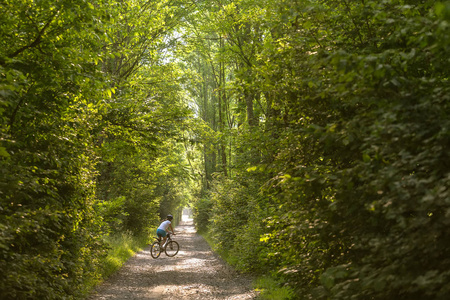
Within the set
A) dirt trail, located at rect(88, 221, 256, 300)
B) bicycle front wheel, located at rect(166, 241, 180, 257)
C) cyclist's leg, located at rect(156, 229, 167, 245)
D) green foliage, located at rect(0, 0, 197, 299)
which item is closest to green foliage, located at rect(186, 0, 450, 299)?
green foliage, located at rect(0, 0, 197, 299)

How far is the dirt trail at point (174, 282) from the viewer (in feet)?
33.6

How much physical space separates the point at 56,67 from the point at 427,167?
5585mm

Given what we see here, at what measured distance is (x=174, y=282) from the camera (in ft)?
41.5

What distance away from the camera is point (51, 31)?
654cm

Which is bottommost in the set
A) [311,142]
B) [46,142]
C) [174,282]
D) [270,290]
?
[174,282]

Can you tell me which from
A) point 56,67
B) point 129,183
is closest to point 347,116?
point 56,67

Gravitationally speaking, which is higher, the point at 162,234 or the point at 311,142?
the point at 311,142

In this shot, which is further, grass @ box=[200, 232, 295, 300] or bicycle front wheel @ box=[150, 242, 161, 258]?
bicycle front wheel @ box=[150, 242, 161, 258]

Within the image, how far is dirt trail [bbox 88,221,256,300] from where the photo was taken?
10242mm

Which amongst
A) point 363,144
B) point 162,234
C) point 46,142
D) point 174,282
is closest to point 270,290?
point 174,282

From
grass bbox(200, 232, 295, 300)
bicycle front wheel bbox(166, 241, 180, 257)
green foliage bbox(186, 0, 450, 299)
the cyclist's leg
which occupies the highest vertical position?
green foliage bbox(186, 0, 450, 299)

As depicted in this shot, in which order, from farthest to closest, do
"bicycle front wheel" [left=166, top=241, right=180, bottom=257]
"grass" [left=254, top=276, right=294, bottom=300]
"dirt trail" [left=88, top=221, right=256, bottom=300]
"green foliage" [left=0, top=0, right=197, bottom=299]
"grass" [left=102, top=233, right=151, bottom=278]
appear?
"bicycle front wheel" [left=166, top=241, right=180, bottom=257]
"grass" [left=102, top=233, right=151, bottom=278]
"dirt trail" [left=88, top=221, right=256, bottom=300]
"grass" [left=254, top=276, right=294, bottom=300]
"green foliage" [left=0, top=0, right=197, bottom=299]

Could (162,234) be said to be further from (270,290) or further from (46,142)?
(46,142)

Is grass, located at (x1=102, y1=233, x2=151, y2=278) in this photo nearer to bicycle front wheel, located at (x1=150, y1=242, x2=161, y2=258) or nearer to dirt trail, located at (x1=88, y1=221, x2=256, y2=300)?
dirt trail, located at (x1=88, y1=221, x2=256, y2=300)
